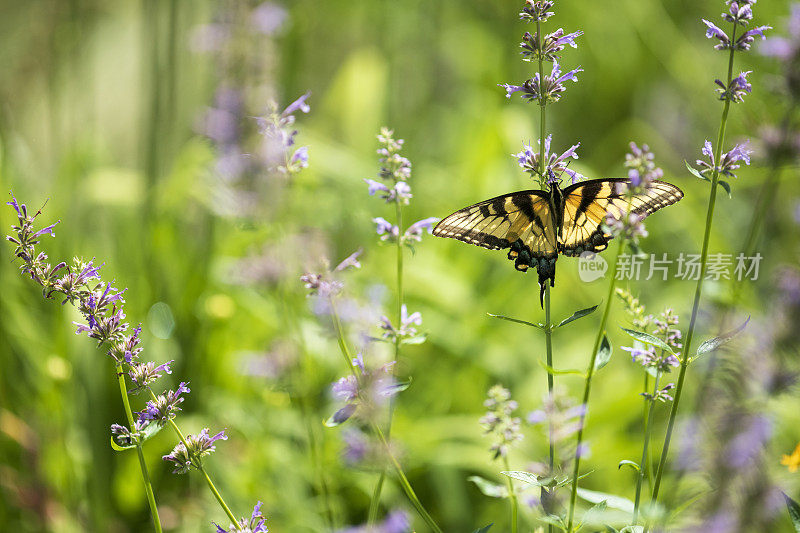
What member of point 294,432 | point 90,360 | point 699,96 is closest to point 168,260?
point 90,360

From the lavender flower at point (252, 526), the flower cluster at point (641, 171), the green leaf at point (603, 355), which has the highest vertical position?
the flower cluster at point (641, 171)

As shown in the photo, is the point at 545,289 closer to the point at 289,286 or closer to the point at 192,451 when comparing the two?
the point at 192,451

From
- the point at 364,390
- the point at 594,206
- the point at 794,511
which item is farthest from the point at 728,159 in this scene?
the point at 364,390

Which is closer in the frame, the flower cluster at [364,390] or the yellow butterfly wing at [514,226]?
the flower cluster at [364,390]

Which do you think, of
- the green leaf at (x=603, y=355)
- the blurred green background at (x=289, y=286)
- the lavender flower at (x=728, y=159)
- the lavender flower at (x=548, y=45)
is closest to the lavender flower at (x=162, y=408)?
the blurred green background at (x=289, y=286)

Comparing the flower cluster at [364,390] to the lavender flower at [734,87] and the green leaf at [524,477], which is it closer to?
the green leaf at [524,477]
